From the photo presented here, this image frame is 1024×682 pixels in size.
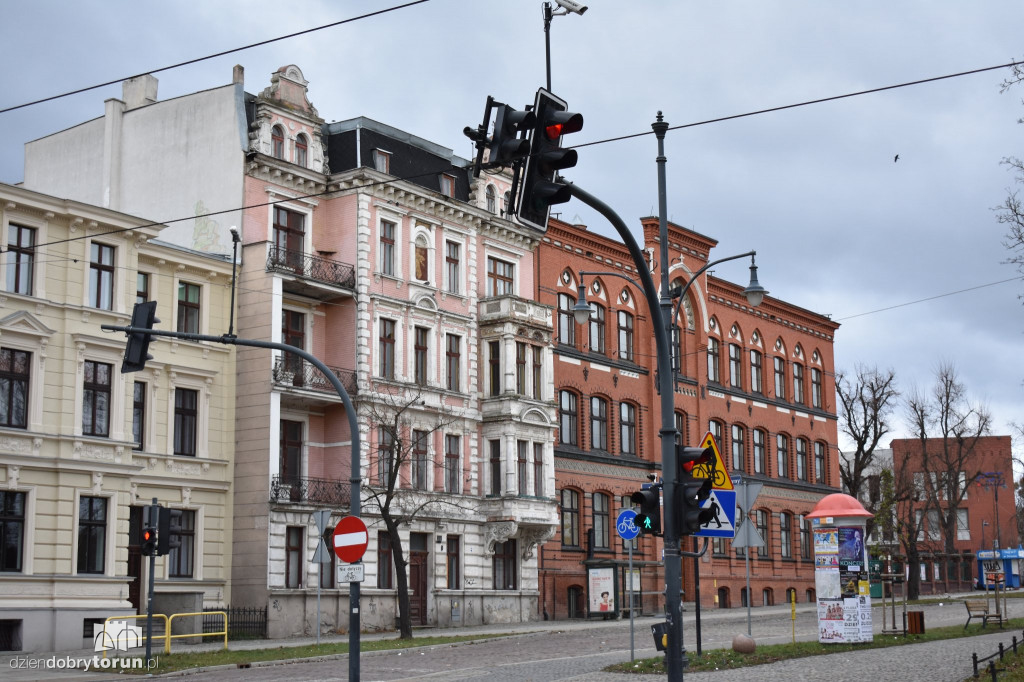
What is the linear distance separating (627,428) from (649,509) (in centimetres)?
4021

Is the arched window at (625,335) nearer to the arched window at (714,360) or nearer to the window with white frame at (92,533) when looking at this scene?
the arched window at (714,360)

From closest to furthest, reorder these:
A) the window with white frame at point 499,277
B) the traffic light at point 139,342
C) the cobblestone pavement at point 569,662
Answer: the traffic light at point 139,342
the cobblestone pavement at point 569,662
the window with white frame at point 499,277

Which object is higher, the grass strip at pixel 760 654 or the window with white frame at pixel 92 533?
the window with white frame at pixel 92 533

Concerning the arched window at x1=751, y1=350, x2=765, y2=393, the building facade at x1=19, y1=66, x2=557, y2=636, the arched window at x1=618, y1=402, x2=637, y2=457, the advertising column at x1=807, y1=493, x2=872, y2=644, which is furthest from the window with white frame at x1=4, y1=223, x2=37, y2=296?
the arched window at x1=751, y1=350, x2=765, y2=393

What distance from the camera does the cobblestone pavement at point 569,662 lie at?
861 inches

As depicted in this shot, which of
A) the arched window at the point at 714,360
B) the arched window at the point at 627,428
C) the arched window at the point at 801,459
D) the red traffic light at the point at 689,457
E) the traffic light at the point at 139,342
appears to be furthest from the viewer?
the arched window at the point at 801,459

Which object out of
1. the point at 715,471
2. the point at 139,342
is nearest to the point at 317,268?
the point at 139,342

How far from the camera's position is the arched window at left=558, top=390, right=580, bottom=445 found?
168 feet

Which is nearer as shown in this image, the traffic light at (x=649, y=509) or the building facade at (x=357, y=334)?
the traffic light at (x=649, y=509)

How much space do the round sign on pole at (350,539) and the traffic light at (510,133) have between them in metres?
8.41

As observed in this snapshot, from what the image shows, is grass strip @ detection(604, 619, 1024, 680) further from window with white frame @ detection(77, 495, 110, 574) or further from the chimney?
the chimney

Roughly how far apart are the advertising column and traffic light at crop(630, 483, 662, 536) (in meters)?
12.9

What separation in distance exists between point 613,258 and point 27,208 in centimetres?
2769

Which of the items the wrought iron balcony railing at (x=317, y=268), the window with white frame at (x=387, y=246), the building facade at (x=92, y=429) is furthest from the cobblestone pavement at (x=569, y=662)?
the window with white frame at (x=387, y=246)
